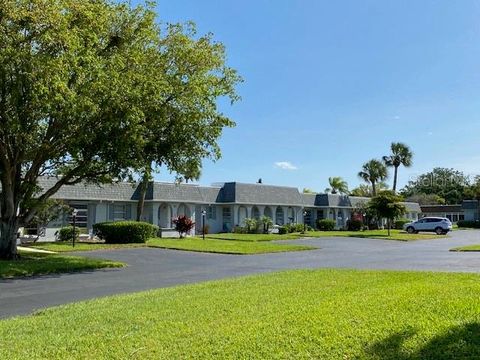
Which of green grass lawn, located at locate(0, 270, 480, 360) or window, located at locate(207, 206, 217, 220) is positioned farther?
window, located at locate(207, 206, 217, 220)

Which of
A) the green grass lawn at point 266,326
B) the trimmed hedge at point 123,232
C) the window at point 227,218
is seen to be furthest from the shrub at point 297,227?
the green grass lawn at point 266,326

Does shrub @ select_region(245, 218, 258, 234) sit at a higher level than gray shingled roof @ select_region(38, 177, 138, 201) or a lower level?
lower

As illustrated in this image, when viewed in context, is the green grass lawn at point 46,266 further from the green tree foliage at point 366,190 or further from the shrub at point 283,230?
the green tree foliage at point 366,190

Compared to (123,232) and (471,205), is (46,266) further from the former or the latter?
(471,205)

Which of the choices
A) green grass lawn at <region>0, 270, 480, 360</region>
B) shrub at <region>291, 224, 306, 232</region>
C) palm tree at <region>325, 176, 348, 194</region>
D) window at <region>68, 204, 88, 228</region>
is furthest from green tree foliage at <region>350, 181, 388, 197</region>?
green grass lawn at <region>0, 270, 480, 360</region>

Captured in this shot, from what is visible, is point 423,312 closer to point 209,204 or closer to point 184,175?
point 184,175

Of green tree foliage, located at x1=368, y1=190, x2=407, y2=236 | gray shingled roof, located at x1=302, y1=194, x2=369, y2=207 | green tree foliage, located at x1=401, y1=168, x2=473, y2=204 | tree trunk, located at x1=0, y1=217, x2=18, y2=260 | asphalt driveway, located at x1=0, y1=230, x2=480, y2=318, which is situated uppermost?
green tree foliage, located at x1=401, y1=168, x2=473, y2=204

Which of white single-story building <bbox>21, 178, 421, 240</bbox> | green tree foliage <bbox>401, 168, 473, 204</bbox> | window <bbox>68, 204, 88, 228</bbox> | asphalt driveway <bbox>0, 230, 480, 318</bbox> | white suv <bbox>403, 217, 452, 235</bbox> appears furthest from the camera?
green tree foliage <bbox>401, 168, 473, 204</bbox>

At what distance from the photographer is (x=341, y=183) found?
2832 inches

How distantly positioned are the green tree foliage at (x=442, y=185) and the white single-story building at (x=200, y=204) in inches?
1932

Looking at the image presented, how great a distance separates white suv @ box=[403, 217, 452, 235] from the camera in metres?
49.2

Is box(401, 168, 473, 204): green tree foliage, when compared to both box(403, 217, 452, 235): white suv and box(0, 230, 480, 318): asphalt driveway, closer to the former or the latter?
box(403, 217, 452, 235): white suv

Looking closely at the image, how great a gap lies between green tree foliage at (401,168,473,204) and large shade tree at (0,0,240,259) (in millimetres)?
88283

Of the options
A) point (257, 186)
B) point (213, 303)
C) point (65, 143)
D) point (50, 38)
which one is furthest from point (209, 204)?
point (213, 303)
